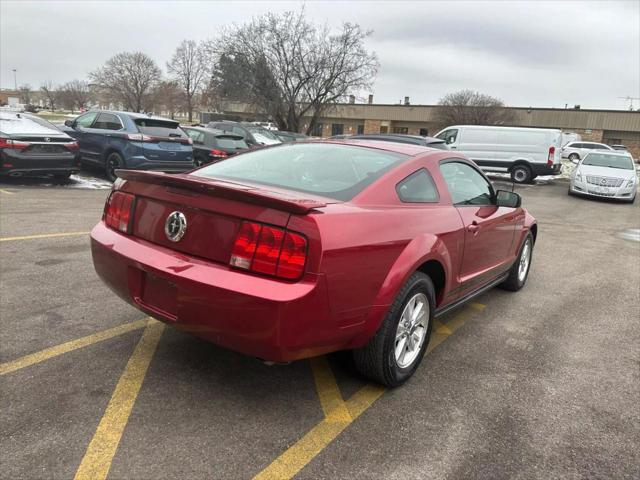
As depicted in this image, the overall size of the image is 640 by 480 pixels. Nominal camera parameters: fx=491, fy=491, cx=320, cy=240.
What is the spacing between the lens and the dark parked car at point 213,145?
12.9m

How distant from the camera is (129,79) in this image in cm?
5472

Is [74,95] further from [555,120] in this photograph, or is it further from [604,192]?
[604,192]

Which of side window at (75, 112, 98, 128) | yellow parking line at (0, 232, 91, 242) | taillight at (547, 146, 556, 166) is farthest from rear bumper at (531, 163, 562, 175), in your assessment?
yellow parking line at (0, 232, 91, 242)

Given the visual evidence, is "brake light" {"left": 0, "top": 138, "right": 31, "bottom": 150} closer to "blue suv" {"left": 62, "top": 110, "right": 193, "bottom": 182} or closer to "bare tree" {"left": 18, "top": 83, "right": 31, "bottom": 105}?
"blue suv" {"left": 62, "top": 110, "right": 193, "bottom": 182}

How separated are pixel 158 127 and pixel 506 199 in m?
8.74

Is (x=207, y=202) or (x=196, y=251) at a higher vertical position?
(x=207, y=202)

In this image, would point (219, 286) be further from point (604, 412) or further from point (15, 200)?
point (15, 200)

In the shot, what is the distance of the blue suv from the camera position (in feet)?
34.7

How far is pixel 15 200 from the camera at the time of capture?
827 cm

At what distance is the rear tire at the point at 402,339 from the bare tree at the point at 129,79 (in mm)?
55950

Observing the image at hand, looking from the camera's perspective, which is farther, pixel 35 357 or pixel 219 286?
pixel 35 357

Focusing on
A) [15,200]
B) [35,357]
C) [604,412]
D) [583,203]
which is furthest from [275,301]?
[583,203]

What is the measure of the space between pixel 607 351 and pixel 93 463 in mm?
3685

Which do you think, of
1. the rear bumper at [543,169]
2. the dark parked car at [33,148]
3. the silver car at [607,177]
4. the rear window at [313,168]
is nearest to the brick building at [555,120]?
the rear bumper at [543,169]
